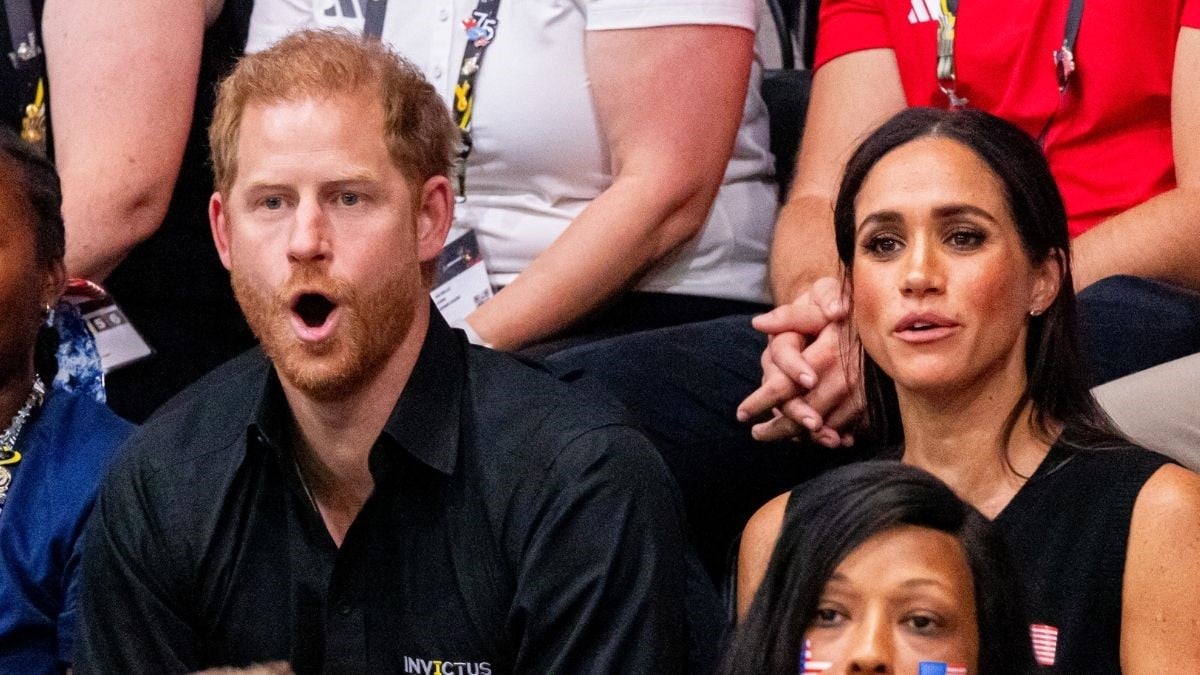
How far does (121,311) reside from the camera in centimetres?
275

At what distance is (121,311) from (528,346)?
0.62 m

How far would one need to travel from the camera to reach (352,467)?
2.07 metres

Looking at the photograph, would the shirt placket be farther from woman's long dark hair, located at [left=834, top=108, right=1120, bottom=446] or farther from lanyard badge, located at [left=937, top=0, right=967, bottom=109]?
woman's long dark hair, located at [left=834, top=108, right=1120, bottom=446]

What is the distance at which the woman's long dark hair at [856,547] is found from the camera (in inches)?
62.7

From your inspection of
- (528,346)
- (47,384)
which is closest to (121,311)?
(47,384)

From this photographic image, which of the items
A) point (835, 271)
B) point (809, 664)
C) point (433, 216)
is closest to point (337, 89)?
point (433, 216)

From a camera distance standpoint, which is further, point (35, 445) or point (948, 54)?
point (948, 54)

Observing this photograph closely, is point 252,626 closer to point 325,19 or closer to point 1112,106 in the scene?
point 325,19

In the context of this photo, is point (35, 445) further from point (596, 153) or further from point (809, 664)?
point (809, 664)

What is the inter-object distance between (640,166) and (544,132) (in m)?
0.16

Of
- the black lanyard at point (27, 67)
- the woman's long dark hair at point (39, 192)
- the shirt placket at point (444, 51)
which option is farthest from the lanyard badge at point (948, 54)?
the black lanyard at point (27, 67)

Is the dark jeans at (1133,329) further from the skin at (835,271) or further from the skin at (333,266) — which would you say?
the skin at (333,266)

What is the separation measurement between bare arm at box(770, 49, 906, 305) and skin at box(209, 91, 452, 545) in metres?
0.67

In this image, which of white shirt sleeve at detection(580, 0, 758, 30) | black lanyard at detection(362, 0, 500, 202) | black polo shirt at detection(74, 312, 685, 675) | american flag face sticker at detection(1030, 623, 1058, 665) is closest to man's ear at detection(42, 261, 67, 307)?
black polo shirt at detection(74, 312, 685, 675)
